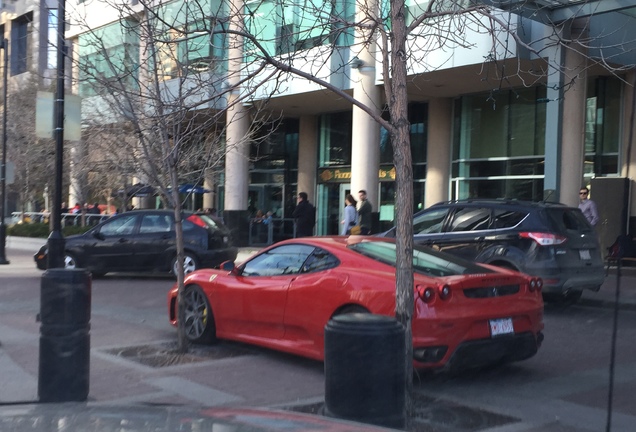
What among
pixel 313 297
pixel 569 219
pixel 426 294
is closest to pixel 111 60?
pixel 569 219

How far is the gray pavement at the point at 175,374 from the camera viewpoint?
6.89 metres

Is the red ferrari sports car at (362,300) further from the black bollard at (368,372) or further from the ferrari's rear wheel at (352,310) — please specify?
the black bollard at (368,372)

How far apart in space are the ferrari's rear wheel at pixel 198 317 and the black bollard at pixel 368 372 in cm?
433

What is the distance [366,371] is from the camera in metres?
4.77

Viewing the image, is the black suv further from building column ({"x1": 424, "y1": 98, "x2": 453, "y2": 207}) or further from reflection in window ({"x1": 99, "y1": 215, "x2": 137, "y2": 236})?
building column ({"x1": 424, "y1": 98, "x2": 453, "y2": 207})

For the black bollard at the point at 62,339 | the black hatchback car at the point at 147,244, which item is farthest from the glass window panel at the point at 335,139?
the black bollard at the point at 62,339

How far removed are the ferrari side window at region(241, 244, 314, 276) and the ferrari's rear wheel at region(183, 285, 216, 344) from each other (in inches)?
26.6

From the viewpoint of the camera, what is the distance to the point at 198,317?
30.2 feet

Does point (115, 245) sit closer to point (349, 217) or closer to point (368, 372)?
point (349, 217)

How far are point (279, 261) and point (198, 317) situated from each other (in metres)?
1.37

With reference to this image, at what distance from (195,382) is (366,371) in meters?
3.19

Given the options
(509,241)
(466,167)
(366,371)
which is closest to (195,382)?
(366,371)

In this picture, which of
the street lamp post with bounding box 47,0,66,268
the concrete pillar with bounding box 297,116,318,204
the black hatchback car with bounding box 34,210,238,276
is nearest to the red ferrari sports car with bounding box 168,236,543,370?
the street lamp post with bounding box 47,0,66,268

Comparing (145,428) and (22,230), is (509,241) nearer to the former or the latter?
(145,428)
